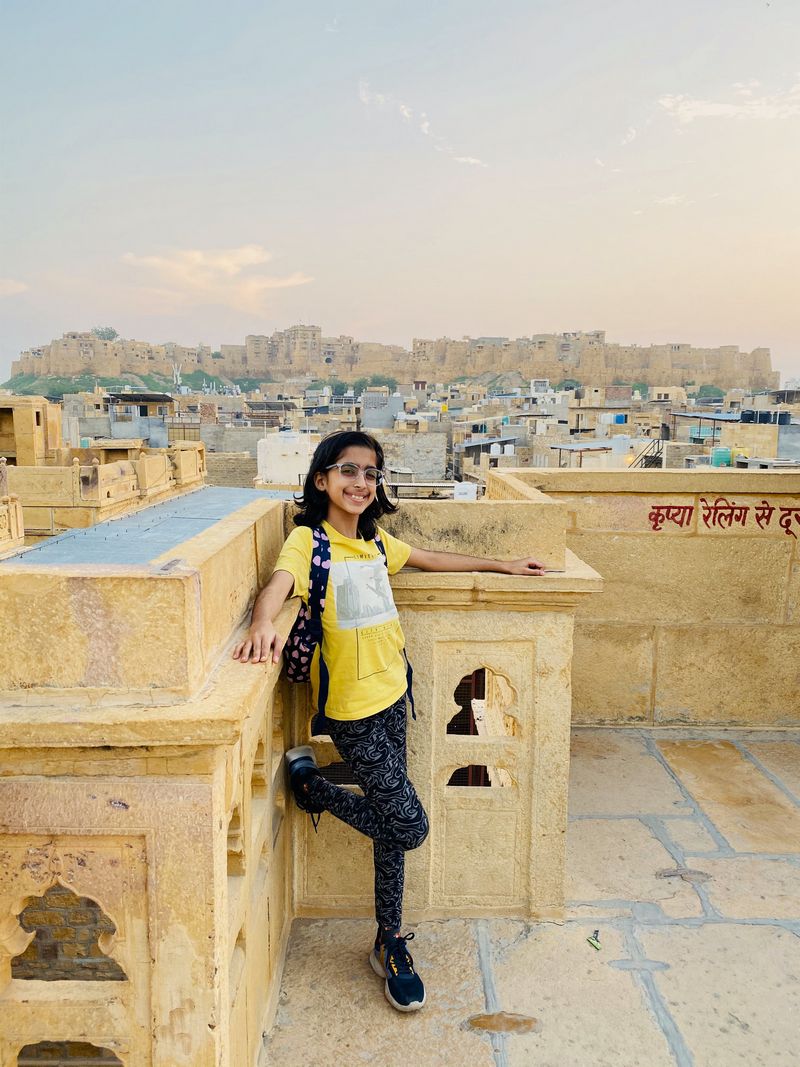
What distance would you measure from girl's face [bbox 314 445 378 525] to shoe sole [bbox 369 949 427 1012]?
64.6 inches

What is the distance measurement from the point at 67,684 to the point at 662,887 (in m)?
2.82

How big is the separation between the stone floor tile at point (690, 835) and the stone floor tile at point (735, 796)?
3.8 inches

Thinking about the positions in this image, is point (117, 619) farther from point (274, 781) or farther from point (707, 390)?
point (707, 390)

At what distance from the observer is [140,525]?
3.04 m

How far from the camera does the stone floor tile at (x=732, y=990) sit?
259cm

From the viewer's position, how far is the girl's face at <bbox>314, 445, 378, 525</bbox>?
2648 millimetres

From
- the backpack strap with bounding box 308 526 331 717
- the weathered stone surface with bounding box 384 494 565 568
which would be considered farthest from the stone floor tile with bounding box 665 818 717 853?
the backpack strap with bounding box 308 526 331 717

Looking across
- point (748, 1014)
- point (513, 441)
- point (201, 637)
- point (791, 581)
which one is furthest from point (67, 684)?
point (513, 441)

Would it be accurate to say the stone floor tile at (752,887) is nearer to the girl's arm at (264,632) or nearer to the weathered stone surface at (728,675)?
the weathered stone surface at (728,675)

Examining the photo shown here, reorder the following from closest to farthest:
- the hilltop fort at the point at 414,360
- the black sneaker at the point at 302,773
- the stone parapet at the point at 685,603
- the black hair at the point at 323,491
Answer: the black hair at the point at 323,491
the black sneaker at the point at 302,773
the stone parapet at the point at 685,603
the hilltop fort at the point at 414,360

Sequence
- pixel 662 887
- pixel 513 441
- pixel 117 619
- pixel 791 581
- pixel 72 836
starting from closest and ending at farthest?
pixel 117 619 → pixel 72 836 → pixel 662 887 → pixel 791 581 → pixel 513 441

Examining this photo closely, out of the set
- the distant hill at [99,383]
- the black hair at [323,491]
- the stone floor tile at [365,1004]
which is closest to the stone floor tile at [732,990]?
the stone floor tile at [365,1004]

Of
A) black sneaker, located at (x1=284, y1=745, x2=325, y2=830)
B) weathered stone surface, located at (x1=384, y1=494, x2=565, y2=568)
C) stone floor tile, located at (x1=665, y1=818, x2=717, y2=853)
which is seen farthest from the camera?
stone floor tile, located at (x1=665, y1=818, x2=717, y2=853)

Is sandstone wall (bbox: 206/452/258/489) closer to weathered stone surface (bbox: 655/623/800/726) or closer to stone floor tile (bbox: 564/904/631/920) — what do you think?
weathered stone surface (bbox: 655/623/800/726)
